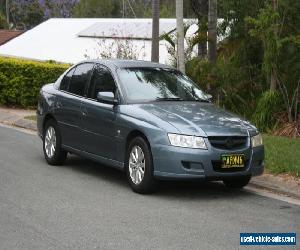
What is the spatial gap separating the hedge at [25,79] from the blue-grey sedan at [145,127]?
8462 mm

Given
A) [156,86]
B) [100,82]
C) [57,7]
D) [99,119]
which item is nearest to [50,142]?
[100,82]

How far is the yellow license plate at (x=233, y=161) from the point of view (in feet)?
26.5

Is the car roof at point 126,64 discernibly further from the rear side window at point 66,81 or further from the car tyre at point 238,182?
the car tyre at point 238,182

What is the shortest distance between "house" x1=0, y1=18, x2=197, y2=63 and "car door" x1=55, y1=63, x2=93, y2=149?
14.4 meters

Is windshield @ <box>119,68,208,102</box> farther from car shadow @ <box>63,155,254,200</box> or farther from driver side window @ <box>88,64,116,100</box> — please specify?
car shadow @ <box>63,155,254,200</box>

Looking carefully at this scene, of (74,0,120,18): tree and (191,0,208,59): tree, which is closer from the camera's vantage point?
(191,0,208,59): tree

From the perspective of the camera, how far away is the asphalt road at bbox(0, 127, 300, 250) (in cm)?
Answer: 630

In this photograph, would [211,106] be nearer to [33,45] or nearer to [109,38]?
[109,38]

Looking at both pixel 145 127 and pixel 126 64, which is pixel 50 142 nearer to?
pixel 126 64

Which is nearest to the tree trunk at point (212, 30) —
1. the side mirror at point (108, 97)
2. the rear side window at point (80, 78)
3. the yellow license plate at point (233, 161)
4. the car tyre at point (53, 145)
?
the rear side window at point (80, 78)

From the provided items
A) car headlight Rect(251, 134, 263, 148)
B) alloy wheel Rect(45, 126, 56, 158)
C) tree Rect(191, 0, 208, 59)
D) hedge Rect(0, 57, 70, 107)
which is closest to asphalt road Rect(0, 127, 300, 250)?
alloy wheel Rect(45, 126, 56, 158)

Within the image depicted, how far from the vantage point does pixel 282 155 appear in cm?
1050

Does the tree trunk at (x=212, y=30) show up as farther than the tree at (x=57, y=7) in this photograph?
No

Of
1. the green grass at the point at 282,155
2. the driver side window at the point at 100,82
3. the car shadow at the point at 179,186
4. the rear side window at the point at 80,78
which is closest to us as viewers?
the car shadow at the point at 179,186
